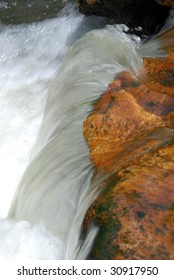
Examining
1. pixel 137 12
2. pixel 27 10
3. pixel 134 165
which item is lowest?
pixel 137 12

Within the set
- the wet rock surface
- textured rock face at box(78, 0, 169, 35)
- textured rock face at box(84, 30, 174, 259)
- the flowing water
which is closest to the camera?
textured rock face at box(84, 30, 174, 259)

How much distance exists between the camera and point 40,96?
216 inches

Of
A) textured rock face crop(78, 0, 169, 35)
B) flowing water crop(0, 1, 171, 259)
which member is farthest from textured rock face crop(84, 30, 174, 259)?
textured rock face crop(78, 0, 169, 35)

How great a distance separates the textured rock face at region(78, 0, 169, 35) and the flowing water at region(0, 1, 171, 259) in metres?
0.29

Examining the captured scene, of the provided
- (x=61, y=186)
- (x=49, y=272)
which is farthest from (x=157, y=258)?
(x=61, y=186)

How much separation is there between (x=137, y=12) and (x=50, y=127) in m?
2.74

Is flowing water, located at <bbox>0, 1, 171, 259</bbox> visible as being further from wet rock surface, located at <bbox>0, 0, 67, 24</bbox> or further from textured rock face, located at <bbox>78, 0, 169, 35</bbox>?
textured rock face, located at <bbox>78, 0, 169, 35</bbox>

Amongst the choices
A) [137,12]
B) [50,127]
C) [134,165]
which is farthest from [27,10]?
[134,165]

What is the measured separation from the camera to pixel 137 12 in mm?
6043

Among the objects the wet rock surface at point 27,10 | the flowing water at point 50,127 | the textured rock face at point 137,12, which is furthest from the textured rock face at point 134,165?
the wet rock surface at point 27,10

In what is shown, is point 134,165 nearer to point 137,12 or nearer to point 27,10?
point 137,12

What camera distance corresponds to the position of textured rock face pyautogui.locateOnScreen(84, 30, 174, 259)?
213cm

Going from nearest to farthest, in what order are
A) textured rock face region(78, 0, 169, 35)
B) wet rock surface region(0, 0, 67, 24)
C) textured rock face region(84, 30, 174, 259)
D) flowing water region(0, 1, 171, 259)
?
textured rock face region(84, 30, 174, 259) → flowing water region(0, 1, 171, 259) → textured rock face region(78, 0, 169, 35) → wet rock surface region(0, 0, 67, 24)

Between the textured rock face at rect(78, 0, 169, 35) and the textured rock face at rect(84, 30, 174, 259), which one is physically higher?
the textured rock face at rect(84, 30, 174, 259)
